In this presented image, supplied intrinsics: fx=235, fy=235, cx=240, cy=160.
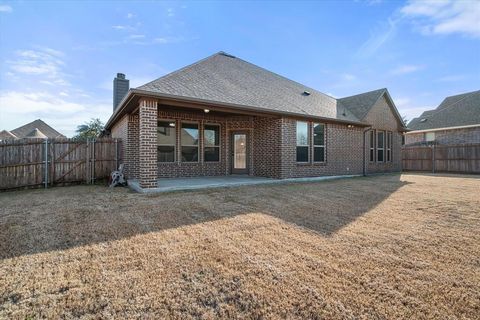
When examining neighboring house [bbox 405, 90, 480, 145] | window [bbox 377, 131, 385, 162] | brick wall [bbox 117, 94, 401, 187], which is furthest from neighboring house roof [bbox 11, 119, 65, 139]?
neighboring house [bbox 405, 90, 480, 145]

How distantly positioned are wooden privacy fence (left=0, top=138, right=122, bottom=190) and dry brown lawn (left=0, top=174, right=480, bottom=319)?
12.9 feet

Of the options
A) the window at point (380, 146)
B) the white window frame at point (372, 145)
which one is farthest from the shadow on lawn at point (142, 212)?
the window at point (380, 146)

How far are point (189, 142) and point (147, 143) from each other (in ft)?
12.0

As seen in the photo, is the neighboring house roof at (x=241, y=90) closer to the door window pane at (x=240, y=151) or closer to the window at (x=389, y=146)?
the door window pane at (x=240, y=151)

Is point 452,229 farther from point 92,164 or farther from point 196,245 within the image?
point 92,164

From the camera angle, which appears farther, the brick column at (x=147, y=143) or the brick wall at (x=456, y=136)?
the brick wall at (x=456, y=136)

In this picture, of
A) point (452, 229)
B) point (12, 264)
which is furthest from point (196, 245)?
point (452, 229)

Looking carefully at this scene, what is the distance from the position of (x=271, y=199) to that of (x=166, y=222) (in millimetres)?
2934

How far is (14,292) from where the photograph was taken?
6.95 feet

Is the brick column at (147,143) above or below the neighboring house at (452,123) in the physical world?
below

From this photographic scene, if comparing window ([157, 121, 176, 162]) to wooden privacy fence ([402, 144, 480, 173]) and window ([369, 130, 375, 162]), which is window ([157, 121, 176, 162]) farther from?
wooden privacy fence ([402, 144, 480, 173])

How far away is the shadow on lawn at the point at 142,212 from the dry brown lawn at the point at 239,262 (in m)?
0.04

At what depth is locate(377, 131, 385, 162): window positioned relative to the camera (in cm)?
1461

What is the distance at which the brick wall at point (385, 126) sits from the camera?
13875 millimetres
